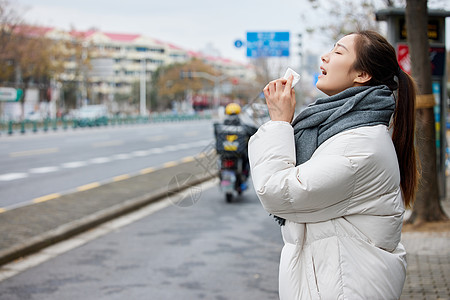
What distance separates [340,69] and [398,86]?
253 mm

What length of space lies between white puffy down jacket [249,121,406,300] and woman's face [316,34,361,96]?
0.20 m

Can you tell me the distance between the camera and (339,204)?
1.89m

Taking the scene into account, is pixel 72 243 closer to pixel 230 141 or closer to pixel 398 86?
pixel 230 141

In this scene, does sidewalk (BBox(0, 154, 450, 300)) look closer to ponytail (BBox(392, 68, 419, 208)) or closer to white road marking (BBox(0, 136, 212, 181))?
ponytail (BBox(392, 68, 419, 208))

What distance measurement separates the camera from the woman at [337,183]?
73.3 inches

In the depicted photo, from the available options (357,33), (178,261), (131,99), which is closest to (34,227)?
(178,261)

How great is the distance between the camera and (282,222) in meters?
2.04

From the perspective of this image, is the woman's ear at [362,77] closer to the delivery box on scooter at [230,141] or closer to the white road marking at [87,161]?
the delivery box on scooter at [230,141]

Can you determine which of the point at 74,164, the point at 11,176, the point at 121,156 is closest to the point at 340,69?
the point at 11,176

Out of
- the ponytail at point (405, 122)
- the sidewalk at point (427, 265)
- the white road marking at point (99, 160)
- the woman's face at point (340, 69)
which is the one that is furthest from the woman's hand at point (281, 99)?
the white road marking at point (99, 160)

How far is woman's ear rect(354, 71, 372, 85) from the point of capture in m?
2.04

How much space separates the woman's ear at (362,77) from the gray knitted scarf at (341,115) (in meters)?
0.06

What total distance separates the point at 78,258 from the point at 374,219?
17.8 ft

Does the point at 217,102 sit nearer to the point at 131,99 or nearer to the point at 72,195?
the point at 131,99
